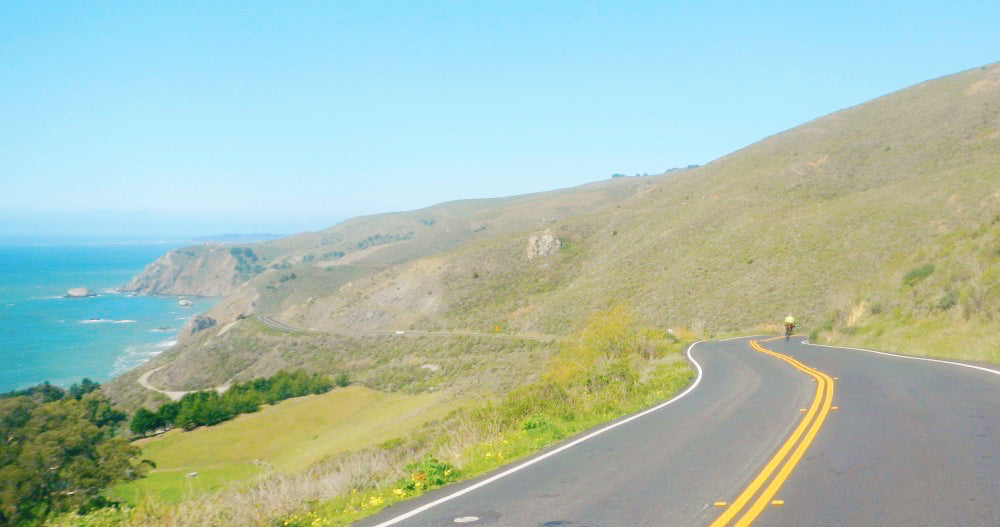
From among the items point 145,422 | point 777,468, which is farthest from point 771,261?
point 777,468

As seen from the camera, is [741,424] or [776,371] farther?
[776,371]

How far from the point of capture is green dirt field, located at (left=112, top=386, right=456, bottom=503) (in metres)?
35.4

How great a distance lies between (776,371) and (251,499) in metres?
15.0

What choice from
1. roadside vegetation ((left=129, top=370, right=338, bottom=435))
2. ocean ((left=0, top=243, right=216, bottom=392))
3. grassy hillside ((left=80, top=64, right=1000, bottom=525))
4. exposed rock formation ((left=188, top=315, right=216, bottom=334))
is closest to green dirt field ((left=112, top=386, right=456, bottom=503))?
grassy hillside ((left=80, top=64, right=1000, bottom=525))

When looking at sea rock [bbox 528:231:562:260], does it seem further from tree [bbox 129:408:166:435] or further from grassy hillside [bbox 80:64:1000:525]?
tree [bbox 129:408:166:435]

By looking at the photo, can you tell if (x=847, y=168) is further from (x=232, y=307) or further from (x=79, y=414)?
(x=232, y=307)

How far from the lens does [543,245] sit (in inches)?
3285

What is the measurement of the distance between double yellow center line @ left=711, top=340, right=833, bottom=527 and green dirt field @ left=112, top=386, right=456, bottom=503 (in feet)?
73.0

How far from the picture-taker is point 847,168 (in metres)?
69.2

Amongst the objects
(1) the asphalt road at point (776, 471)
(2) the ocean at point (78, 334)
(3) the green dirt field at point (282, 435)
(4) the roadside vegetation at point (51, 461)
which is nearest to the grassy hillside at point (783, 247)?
(1) the asphalt road at point (776, 471)

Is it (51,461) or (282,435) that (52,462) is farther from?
(282,435)

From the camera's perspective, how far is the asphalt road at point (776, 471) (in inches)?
254

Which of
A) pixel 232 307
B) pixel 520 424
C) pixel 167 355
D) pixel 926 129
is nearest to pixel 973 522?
pixel 520 424

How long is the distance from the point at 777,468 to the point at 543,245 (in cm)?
7560
